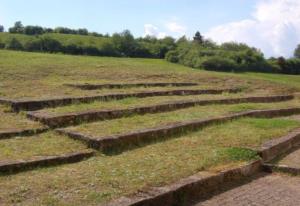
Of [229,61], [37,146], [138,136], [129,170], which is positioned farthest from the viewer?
[229,61]

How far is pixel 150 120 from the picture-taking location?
8.41 metres

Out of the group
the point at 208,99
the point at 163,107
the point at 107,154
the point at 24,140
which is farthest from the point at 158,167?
the point at 208,99

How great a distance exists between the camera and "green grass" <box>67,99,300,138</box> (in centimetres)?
717

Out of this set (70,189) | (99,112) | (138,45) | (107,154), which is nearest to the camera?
(70,189)

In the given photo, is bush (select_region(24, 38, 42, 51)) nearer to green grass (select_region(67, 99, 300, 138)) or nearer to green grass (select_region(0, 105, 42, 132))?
green grass (select_region(67, 99, 300, 138))

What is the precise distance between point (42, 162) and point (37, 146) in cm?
77

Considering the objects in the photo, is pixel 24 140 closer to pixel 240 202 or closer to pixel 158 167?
pixel 158 167

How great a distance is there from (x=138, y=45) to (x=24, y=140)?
89.6 ft

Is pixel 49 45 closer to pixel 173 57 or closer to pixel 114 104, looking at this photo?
pixel 173 57

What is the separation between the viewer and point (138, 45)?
33562 mm

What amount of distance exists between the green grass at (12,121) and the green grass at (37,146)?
1.43 feet

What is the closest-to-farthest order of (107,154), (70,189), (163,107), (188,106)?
(70,189), (107,154), (163,107), (188,106)

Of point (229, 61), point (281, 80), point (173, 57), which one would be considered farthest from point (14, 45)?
point (281, 80)

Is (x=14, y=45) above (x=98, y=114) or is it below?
above
